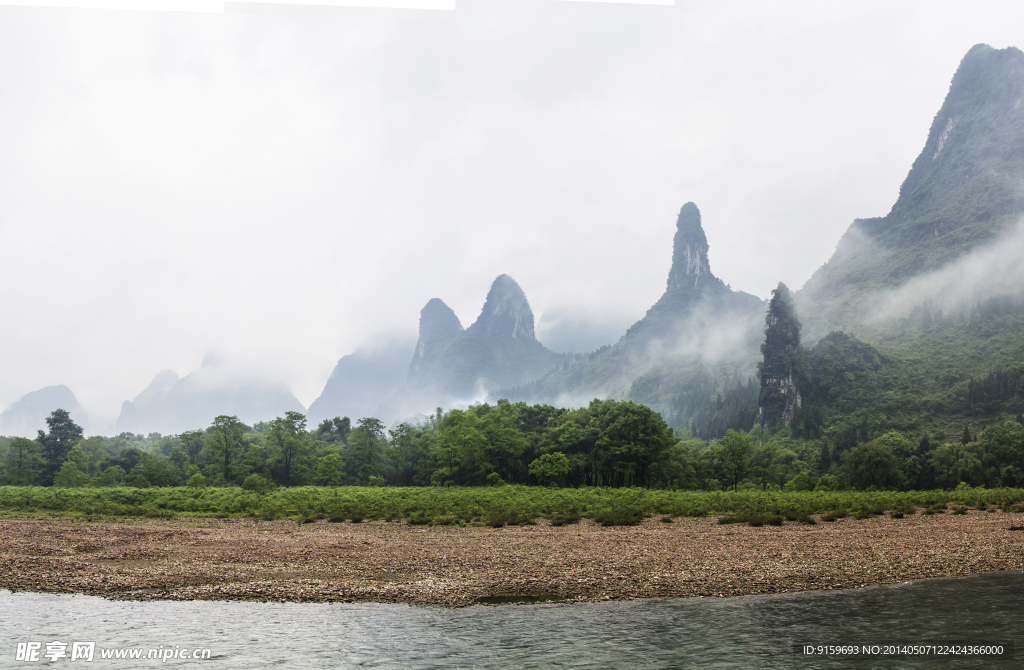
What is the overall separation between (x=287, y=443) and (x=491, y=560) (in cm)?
6359

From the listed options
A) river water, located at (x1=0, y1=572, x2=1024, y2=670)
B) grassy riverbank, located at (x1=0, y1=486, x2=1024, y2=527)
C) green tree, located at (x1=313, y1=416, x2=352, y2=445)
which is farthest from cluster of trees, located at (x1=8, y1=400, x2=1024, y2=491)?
river water, located at (x1=0, y1=572, x2=1024, y2=670)

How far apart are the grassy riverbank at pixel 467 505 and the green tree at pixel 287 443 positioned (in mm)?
23318

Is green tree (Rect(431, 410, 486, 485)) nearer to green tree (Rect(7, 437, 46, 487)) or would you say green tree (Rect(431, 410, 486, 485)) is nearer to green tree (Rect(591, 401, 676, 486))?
green tree (Rect(591, 401, 676, 486))

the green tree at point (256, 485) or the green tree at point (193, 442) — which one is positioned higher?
the green tree at point (193, 442)

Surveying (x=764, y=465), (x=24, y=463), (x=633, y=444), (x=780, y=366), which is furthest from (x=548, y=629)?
(x=780, y=366)

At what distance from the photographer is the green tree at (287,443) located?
3123 inches

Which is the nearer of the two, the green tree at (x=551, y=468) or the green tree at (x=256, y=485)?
the green tree at (x=256, y=485)

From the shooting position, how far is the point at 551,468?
68.0 metres

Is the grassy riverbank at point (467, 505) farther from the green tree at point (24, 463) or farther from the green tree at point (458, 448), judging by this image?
the green tree at point (24, 463)

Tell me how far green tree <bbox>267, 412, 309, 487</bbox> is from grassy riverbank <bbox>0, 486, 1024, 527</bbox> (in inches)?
918

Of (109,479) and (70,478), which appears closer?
(109,479)

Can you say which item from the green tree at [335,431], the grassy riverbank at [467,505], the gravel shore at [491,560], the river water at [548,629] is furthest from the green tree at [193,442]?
the river water at [548,629]

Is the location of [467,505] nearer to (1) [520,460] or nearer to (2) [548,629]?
(1) [520,460]

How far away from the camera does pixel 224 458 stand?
75.6 m
